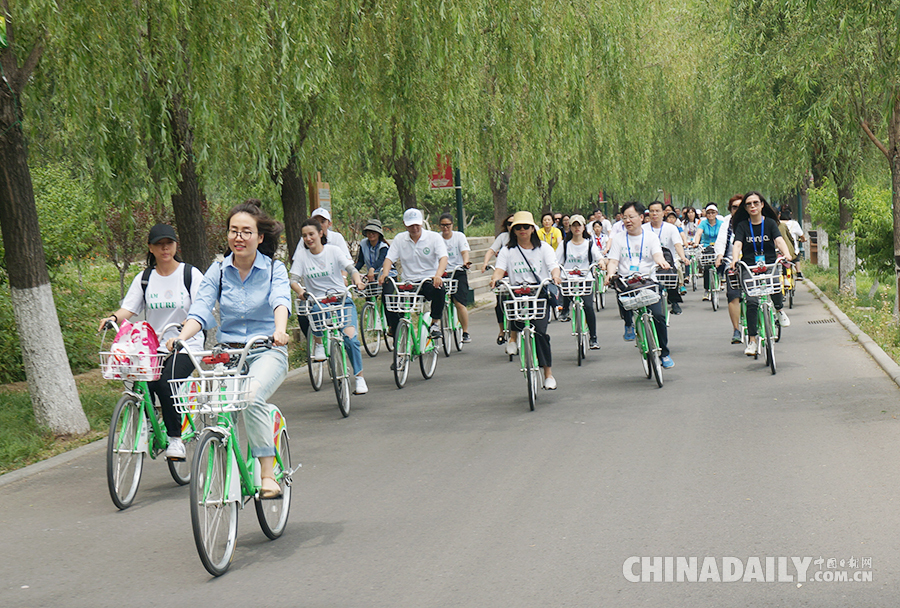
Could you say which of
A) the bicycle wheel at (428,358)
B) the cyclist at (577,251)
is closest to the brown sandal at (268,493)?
the bicycle wheel at (428,358)

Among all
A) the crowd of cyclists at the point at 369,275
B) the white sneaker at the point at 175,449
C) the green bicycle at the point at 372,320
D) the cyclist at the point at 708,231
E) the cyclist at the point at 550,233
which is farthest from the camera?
the cyclist at the point at 708,231

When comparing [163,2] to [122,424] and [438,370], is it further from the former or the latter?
[438,370]

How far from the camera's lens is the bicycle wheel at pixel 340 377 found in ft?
32.9

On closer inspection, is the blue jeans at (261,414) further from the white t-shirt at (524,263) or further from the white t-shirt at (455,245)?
the white t-shirt at (455,245)

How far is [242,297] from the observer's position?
609 centimetres

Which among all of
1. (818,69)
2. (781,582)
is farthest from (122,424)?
(818,69)

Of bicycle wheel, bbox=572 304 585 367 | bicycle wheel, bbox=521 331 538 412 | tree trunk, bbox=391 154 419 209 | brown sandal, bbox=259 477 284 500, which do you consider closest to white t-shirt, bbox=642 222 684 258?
bicycle wheel, bbox=572 304 585 367

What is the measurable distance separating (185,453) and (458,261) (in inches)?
333

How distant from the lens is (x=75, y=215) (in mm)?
14555

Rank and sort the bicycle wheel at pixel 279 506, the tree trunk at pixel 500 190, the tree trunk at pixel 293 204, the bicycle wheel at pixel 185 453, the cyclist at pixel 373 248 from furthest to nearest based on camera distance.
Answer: the tree trunk at pixel 500 190
the tree trunk at pixel 293 204
the cyclist at pixel 373 248
the bicycle wheel at pixel 185 453
the bicycle wheel at pixel 279 506

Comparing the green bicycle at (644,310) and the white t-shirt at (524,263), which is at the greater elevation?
the white t-shirt at (524,263)

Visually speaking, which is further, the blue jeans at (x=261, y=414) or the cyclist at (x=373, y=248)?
the cyclist at (x=373, y=248)

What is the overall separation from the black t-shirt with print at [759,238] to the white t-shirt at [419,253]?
11.9 feet

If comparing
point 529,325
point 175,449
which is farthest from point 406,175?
point 175,449
